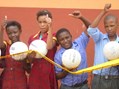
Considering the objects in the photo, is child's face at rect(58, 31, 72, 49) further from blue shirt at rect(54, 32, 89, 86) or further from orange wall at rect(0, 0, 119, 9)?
orange wall at rect(0, 0, 119, 9)

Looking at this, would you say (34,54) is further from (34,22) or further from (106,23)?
(34,22)

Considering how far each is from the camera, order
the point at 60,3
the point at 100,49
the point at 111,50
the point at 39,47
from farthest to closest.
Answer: the point at 60,3
the point at 100,49
the point at 39,47
the point at 111,50

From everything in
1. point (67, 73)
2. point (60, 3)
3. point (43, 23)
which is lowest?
point (67, 73)

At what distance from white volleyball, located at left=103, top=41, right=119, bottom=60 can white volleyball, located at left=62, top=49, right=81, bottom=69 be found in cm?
26

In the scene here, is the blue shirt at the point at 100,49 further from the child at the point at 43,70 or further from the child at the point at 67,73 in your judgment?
the child at the point at 43,70

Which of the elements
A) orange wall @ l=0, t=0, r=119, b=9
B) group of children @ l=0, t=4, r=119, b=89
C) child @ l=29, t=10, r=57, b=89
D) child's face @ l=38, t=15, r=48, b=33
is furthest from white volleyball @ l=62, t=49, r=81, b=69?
orange wall @ l=0, t=0, r=119, b=9

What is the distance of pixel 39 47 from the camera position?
3.01 m

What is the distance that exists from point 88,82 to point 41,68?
52 cm

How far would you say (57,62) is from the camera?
312 centimetres

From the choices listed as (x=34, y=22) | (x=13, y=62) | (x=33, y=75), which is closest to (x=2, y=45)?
(x=13, y=62)

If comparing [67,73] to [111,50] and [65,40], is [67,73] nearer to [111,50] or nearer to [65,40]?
[65,40]

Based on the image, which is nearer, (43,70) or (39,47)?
(39,47)

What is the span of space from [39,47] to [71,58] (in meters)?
0.33

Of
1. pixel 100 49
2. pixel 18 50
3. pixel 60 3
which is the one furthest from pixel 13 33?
pixel 60 3
